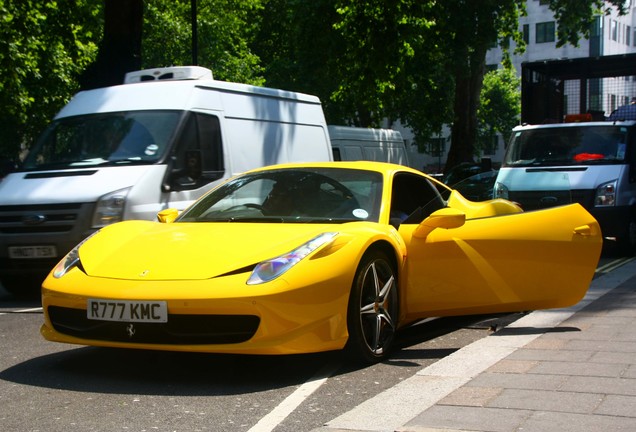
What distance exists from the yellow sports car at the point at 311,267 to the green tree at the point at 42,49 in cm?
659

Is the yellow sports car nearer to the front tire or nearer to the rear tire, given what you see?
the front tire

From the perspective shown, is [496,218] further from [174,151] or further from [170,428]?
[174,151]

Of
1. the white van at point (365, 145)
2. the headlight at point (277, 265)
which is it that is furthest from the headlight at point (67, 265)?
the white van at point (365, 145)

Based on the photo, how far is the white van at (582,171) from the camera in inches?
555

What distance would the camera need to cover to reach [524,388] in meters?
5.18

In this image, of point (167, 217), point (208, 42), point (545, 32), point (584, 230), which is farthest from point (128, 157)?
point (545, 32)

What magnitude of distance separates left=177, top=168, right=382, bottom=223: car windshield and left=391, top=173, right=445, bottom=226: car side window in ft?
0.71

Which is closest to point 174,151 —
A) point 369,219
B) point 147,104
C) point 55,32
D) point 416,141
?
point 147,104

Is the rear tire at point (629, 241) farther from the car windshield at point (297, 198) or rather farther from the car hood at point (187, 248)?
the car hood at point (187, 248)

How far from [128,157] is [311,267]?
209 inches

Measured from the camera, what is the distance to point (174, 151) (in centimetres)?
1088

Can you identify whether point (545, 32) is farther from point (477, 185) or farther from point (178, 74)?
point (178, 74)

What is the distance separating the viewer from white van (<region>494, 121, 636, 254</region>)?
14086mm

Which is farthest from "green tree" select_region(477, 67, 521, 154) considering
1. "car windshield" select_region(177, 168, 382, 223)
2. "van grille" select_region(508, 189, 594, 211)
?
"car windshield" select_region(177, 168, 382, 223)
